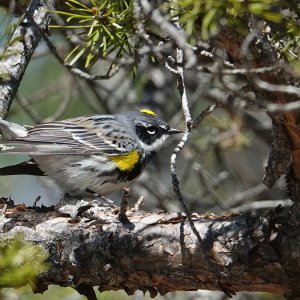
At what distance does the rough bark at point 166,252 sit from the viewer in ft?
10.8

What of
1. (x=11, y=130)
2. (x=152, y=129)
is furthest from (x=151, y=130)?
(x=11, y=130)

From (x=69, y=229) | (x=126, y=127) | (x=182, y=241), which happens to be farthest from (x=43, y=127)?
(x=182, y=241)

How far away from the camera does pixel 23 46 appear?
398cm

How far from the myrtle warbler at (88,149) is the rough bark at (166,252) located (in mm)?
1016

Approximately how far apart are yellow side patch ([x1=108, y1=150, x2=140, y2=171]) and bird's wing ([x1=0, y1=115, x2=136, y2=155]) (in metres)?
0.04

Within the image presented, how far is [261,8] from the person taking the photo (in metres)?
2.39

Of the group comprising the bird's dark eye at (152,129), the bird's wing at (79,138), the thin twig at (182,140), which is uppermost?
the thin twig at (182,140)

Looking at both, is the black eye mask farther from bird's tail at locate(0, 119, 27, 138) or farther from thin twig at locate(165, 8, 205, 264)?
thin twig at locate(165, 8, 205, 264)

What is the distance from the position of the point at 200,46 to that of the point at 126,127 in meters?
2.06

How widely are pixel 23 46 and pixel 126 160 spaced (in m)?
1.27

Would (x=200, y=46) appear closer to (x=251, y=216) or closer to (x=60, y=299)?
(x=251, y=216)

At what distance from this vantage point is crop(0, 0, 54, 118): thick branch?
3.97m

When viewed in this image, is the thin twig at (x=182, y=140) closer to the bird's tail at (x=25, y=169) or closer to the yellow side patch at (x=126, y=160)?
the yellow side patch at (x=126, y=160)

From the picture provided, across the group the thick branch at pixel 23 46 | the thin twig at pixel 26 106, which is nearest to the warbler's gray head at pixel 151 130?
the thin twig at pixel 26 106
